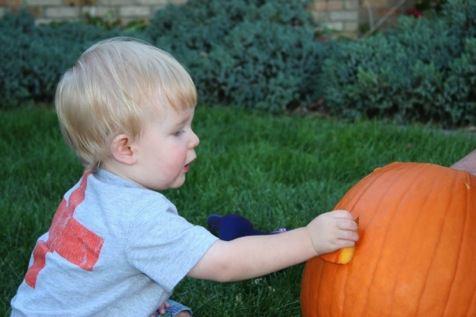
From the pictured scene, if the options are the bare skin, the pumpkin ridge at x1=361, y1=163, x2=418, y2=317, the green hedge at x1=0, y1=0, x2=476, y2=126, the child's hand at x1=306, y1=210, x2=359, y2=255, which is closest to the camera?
the child's hand at x1=306, y1=210, x2=359, y2=255

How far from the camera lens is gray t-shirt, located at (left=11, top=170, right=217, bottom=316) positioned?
69.7 inches

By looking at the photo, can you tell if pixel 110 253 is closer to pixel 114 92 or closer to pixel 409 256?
pixel 114 92

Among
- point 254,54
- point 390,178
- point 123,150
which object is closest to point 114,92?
point 123,150

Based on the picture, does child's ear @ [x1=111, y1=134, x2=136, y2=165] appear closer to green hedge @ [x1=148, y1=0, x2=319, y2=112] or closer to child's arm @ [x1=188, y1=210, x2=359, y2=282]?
child's arm @ [x1=188, y1=210, x2=359, y2=282]

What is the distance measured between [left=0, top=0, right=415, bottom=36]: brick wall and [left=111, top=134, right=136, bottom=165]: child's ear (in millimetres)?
5545

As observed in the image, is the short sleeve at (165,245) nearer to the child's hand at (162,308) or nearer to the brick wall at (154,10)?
the child's hand at (162,308)

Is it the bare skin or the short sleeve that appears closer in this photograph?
the short sleeve

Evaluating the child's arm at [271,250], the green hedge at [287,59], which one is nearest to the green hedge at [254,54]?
the green hedge at [287,59]

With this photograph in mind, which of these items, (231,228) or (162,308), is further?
(231,228)

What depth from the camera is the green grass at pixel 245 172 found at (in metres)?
2.56

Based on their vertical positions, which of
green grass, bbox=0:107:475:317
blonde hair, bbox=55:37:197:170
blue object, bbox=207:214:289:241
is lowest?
green grass, bbox=0:107:475:317

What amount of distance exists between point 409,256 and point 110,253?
2.66 feet

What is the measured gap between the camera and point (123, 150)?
1.90 meters

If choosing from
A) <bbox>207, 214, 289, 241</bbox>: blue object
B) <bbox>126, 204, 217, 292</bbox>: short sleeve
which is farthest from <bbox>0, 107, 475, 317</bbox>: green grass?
<bbox>126, 204, 217, 292</bbox>: short sleeve
